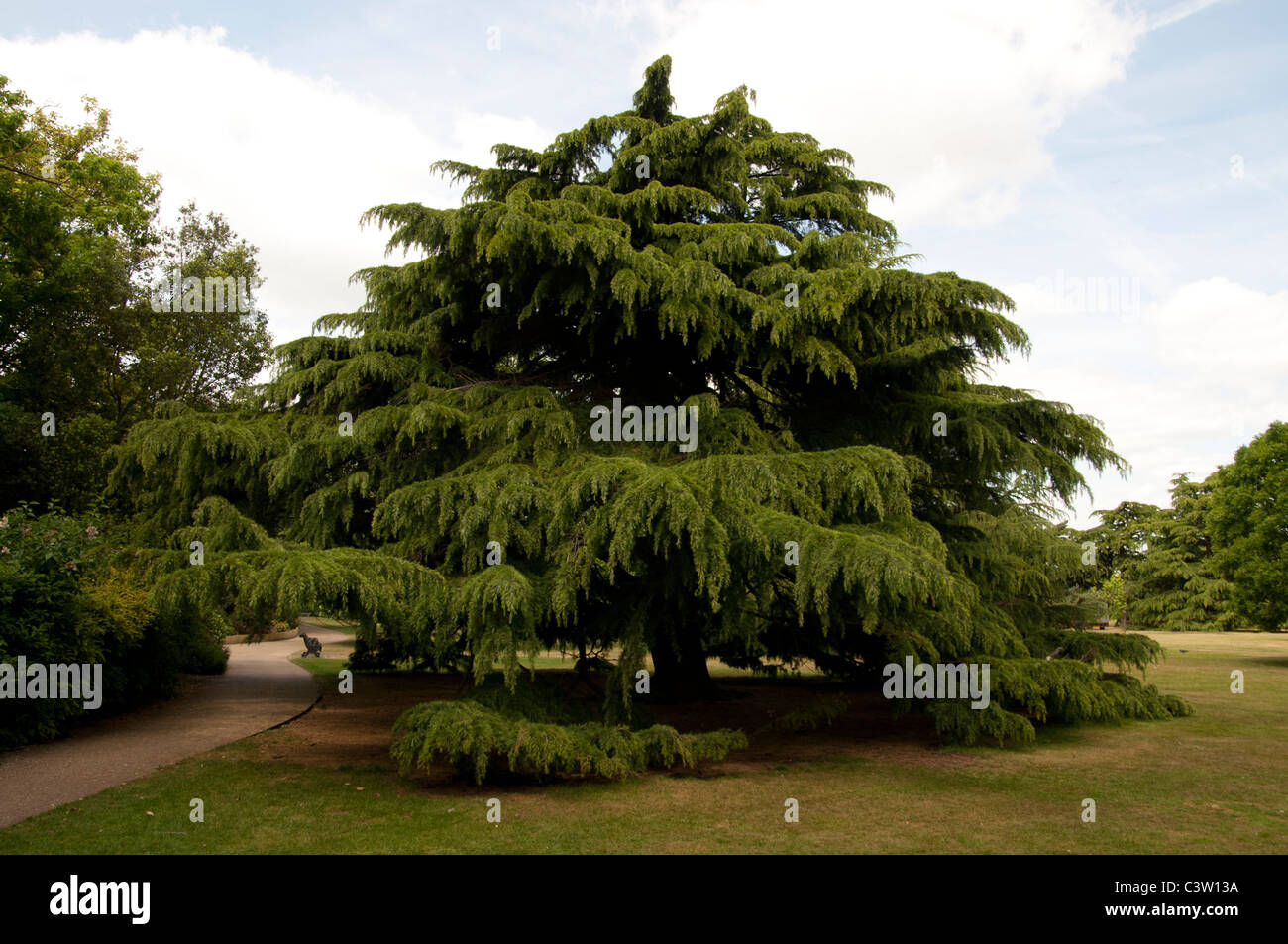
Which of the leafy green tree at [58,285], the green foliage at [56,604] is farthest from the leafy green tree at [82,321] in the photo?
the green foliage at [56,604]

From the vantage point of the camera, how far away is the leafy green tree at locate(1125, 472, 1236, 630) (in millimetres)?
38344

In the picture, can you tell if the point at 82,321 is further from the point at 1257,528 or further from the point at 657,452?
the point at 1257,528

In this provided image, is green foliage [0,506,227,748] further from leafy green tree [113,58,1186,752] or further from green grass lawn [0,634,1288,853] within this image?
green grass lawn [0,634,1288,853]

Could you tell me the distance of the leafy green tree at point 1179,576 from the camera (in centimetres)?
3834

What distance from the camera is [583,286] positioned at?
32.7 ft

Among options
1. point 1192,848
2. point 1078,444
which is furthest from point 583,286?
point 1192,848

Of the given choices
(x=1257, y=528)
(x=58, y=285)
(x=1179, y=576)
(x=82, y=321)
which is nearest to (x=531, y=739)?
(x=58, y=285)

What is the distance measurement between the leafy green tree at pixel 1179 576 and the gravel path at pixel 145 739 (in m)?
38.7

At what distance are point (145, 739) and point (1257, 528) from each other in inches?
923

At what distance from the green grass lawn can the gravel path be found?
0.41m

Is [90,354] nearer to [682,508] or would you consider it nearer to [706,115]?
[706,115]

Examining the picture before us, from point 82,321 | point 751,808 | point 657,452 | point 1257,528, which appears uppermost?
point 82,321

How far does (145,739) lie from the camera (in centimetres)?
1005

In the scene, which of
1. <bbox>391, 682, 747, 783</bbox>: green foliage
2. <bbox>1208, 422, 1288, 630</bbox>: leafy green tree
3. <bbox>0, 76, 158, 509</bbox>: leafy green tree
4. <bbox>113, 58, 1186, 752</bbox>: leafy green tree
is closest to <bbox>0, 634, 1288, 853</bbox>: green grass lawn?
<bbox>391, 682, 747, 783</bbox>: green foliage
